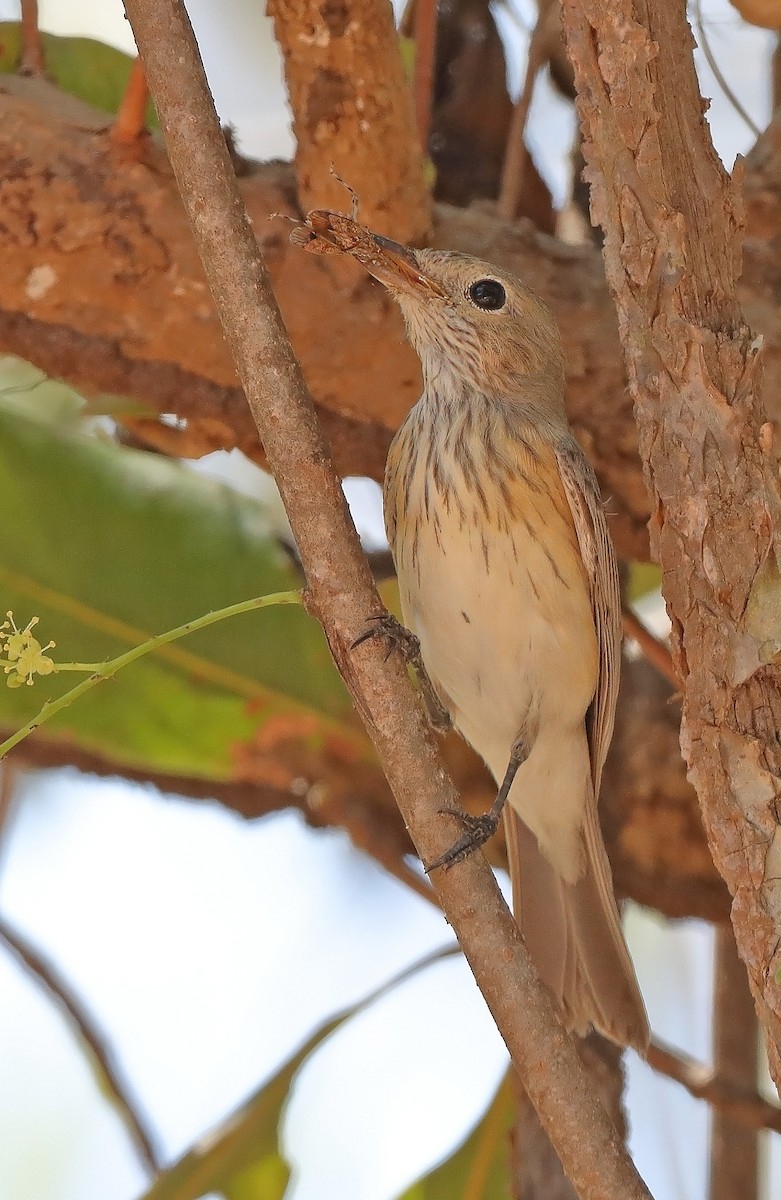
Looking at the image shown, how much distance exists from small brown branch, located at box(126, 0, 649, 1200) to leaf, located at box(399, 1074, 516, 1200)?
147 centimetres

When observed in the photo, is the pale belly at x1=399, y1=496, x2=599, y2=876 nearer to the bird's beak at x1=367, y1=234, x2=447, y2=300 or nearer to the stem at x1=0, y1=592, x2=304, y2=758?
the bird's beak at x1=367, y1=234, x2=447, y2=300

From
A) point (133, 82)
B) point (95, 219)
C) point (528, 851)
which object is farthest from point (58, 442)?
point (528, 851)

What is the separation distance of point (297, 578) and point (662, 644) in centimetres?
79

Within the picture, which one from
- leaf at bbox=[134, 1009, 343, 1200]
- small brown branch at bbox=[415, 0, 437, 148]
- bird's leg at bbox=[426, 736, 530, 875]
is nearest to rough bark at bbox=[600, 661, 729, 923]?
bird's leg at bbox=[426, 736, 530, 875]

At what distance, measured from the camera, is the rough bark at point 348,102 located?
7.84 feet

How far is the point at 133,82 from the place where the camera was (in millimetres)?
2402

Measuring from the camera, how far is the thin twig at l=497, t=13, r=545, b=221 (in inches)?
120

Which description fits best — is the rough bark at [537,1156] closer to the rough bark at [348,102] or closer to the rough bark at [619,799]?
the rough bark at [619,799]

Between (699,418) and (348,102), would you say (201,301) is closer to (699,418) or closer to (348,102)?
(348,102)

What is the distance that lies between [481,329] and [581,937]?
1179 millimetres

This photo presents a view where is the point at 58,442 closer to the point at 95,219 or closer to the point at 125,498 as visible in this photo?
the point at 125,498

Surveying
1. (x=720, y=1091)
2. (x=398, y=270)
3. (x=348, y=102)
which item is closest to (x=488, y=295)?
(x=398, y=270)

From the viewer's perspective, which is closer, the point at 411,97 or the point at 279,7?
the point at 279,7

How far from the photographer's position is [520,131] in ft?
10.2
